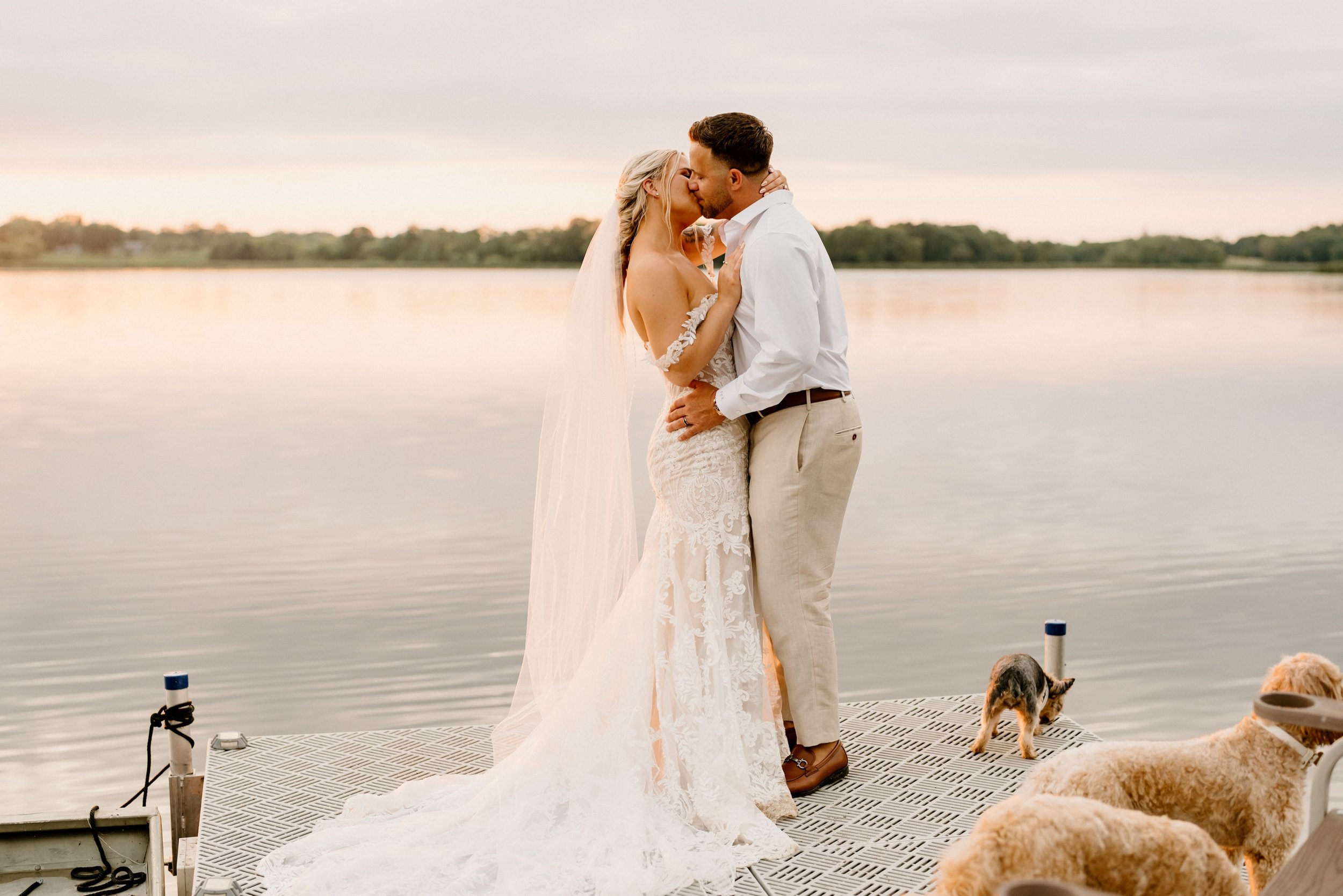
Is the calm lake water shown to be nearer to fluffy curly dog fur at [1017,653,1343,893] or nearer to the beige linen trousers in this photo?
the beige linen trousers

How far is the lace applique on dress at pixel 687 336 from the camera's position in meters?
3.56

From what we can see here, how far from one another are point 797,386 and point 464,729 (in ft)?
6.57

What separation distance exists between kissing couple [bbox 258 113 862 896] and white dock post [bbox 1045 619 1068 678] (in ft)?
3.85

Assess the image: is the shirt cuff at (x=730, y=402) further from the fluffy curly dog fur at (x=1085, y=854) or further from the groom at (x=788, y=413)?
the fluffy curly dog fur at (x=1085, y=854)

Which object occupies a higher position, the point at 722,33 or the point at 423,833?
the point at 722,33

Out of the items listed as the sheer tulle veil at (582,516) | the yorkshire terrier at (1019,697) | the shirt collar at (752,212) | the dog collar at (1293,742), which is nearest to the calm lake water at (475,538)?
the sheer tulle veil at (582,516)

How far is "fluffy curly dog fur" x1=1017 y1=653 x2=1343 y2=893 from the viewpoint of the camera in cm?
262

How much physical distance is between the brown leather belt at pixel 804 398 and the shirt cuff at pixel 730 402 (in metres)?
0.09

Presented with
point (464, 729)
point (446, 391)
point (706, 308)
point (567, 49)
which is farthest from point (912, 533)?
point (567, 49)

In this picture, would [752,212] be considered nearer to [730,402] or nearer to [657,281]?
[657,281]

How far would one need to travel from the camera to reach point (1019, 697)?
395cm

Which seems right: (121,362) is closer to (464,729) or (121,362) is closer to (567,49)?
(567,49)

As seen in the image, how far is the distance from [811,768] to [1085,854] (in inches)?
76.5

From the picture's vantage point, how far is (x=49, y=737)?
5.98 metres
